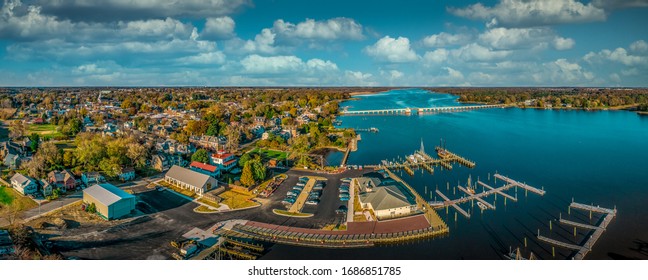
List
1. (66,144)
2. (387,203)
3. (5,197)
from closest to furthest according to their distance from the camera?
(387,203) → (5,197) → (66,144)

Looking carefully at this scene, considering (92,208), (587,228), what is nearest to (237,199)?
(92,208)

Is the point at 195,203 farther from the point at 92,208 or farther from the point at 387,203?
the point at 387,203

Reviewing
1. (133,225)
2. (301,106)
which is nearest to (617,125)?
(301,106)

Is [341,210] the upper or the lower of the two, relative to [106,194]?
lower

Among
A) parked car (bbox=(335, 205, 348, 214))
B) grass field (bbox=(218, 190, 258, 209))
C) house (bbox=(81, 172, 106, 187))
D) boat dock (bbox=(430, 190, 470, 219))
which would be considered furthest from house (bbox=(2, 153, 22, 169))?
boat dock (bbox=(430, 190, 470, 219))

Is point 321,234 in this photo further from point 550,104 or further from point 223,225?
point 550,104

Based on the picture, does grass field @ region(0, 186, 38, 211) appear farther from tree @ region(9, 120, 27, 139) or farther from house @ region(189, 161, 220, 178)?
tree @ region(9, 120, 27, 139)

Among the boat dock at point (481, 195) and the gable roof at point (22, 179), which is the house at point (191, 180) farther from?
the boat dock at point (481, 195)

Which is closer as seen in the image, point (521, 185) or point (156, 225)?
point (156, 225)
